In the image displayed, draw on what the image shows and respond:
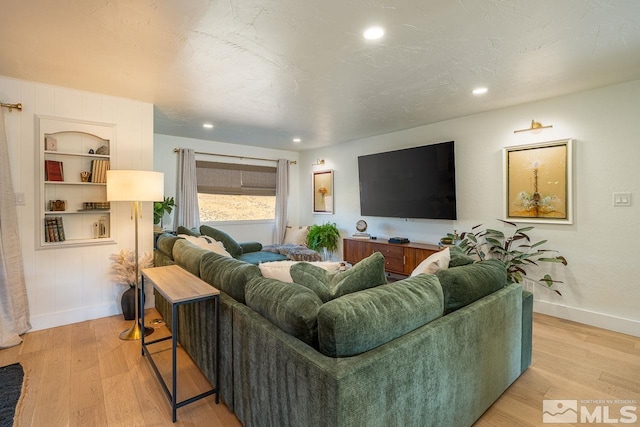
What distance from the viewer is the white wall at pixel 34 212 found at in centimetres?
281

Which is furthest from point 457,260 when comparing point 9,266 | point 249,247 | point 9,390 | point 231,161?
point 231,161

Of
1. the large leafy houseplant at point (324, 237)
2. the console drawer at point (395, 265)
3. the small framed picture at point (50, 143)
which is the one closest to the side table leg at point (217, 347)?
the small framed picture at point (50, 143)

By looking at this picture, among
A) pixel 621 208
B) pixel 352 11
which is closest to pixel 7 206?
pixel 352 11

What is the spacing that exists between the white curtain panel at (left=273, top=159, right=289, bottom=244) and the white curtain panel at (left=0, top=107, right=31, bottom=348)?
388 centimetres

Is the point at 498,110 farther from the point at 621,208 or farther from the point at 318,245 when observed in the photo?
the point at 318,245

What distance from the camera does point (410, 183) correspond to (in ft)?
14.4

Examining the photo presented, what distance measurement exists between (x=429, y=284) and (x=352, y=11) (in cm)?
160

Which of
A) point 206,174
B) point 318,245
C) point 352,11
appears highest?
point 352,11

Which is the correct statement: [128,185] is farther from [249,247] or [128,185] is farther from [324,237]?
[324,237]

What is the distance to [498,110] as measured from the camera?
365 centimetres

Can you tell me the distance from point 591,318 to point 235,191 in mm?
5299

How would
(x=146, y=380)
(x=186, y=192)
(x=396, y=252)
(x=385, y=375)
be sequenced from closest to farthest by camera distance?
(x=385, y=375) → (x=146, y=380) → (x=396, y=252) → (x=186, y=192)

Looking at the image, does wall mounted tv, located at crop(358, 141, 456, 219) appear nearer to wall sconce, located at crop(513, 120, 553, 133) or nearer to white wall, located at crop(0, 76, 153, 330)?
wall sconce, located at crop(513, 120, 553, 133)

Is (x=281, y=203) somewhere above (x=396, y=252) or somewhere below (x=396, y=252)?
above
